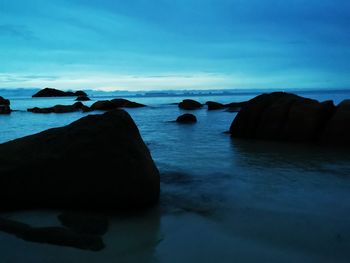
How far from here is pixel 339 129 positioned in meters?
10.3

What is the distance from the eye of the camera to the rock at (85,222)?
391 centimetres

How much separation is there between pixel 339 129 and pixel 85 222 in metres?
8.38

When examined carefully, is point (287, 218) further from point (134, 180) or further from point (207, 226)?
point (134, 180)

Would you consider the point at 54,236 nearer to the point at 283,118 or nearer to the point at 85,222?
the point at 85,222

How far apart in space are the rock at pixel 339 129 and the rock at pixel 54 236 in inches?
329

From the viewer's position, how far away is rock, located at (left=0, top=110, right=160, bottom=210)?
456 centimetres

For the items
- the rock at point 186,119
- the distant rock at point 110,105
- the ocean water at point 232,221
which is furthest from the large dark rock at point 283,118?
the distant rock at point 110,105

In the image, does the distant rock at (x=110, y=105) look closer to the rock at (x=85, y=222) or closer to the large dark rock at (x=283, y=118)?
the large dark rock at (x=283, y=118)

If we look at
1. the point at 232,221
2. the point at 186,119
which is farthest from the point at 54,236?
the point at 186,119

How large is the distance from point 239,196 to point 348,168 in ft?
10.2

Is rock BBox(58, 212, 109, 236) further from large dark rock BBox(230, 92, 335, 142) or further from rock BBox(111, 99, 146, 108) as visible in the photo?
rock BBox(111, 99, 146, 108)

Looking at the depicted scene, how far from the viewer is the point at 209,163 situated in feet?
26.3

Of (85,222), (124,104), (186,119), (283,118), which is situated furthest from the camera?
(124,104)

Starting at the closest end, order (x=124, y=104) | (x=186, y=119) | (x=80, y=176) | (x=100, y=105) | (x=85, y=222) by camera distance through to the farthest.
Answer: (x=85, y=222) → (x=80, y=176) → (x=186, y=119) → (x=100, y=105) → (x=124, y=104)
